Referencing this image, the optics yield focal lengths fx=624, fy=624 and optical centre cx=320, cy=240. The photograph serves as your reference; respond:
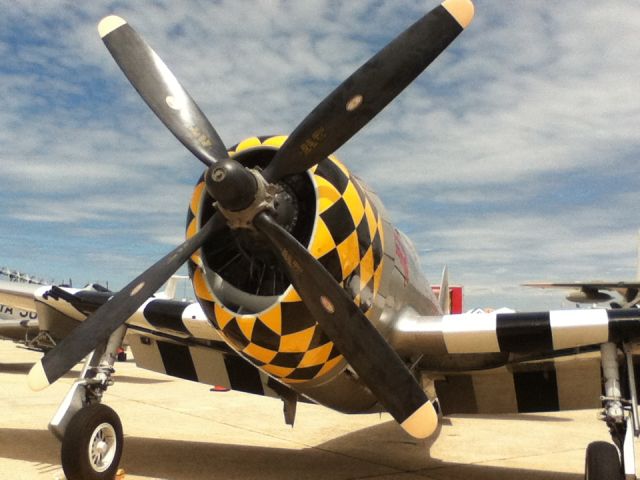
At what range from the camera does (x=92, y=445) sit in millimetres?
6027

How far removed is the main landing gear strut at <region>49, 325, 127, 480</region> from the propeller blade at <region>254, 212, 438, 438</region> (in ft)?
9.31

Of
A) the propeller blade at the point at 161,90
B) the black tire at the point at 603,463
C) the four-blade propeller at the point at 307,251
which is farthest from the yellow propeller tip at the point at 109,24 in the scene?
the black tire at the point at 603,463

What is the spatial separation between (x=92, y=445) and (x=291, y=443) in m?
3.56

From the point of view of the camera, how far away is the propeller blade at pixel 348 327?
15.0 ft

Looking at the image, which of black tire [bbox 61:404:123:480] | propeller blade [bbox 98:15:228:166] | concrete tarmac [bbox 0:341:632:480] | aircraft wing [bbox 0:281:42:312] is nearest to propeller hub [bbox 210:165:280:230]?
propeller blade [bbox 98:15:228:166]

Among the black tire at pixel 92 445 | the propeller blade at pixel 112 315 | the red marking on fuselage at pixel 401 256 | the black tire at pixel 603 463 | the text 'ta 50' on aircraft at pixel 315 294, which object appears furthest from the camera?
the red marking on fuselage at pixel 401 256

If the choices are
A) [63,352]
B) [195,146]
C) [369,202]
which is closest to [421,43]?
[369,202]

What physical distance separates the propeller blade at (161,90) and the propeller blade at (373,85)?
0.78 m

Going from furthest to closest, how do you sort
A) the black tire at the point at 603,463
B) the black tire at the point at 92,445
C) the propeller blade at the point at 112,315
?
the black tire at the point at 92,445, the black tire at the point at 603,463, the propeller blade at the point at 112,315

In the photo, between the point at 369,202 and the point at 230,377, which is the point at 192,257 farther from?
the point at 230,377

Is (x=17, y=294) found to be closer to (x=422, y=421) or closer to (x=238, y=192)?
(x=238, y=192)

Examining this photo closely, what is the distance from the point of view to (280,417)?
459 inches

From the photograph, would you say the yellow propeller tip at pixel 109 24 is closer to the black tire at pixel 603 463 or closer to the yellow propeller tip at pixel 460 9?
the yellow propeller tip at pixel 460 9

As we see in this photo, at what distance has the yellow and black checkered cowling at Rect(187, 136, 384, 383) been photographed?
4.85m
